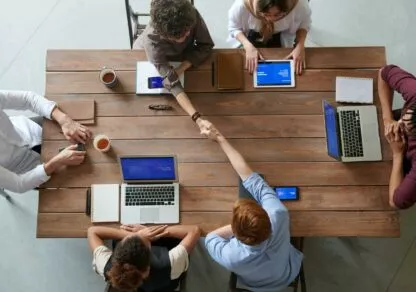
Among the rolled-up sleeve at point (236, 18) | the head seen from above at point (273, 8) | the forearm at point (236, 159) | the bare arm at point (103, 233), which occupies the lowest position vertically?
the bare arm at point (103, 233)

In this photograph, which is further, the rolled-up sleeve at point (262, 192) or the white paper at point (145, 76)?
the white paper at point (145, 76)

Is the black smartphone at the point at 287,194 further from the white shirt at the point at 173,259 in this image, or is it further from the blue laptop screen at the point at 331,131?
the white shirt at the point at 173,259

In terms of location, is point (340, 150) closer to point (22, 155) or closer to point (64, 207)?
point (64, 207)

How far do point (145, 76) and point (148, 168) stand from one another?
1.72 feet

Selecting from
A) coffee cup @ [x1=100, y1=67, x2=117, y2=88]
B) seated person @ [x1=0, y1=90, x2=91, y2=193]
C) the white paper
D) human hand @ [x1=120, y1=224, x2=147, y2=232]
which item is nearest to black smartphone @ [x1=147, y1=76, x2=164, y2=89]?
the white paper

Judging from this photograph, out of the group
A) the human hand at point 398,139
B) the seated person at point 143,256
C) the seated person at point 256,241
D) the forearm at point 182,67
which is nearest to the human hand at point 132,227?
the seated person at point 143,256

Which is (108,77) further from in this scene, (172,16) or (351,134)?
(351,134)

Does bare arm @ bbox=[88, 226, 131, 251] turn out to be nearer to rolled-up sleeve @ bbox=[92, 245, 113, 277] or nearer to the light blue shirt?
rolled-up sleeve @ bbox=[92, 245, 113, 277]

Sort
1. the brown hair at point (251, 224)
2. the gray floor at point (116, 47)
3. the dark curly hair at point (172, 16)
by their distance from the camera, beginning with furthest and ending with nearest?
the gray floor at point (116, 47) < the dark curly hair at point (172, 16) < the brown hair at point (251, 224)

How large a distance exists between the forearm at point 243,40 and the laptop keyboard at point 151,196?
861mm

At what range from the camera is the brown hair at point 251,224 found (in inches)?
70.7

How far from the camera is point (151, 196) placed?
2.24m

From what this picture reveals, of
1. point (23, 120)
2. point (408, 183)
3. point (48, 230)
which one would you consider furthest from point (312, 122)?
point (23, 120)

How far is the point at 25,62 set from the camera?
334 cm
